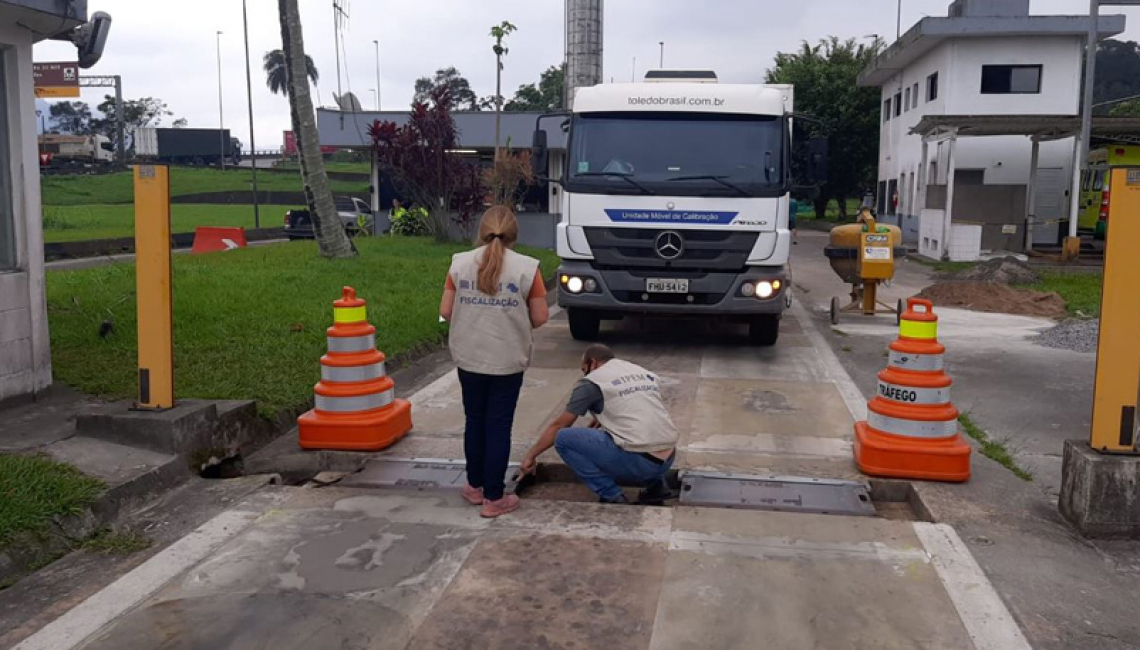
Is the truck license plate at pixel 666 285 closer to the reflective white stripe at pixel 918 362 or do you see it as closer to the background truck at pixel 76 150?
the reflective white stripe at pixel 918 362

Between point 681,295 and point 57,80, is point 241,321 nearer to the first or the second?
point 681,295

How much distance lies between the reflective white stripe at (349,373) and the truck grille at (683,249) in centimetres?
433

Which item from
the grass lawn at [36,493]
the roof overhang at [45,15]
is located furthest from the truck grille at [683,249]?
the grass lawn at [36,493]

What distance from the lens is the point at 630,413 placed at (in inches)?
222

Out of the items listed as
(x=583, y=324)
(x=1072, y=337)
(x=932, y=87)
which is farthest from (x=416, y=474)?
(x=932, y=87)

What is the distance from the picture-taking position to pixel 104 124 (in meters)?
96.4

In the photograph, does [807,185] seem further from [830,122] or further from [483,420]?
[830,122]

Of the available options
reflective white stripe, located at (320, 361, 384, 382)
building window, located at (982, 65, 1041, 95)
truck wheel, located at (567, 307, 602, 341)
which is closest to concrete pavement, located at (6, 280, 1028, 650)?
reflective white stripe, located at (320, 361, 384, 382)

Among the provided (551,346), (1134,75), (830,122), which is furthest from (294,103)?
(1134,75)

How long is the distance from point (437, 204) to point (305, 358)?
1534cm

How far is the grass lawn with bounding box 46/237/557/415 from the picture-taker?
25.7 ft

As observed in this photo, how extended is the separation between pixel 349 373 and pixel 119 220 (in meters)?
36.8

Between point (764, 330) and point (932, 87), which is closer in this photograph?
point (764, 330)

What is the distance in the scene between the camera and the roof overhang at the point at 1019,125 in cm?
2366
